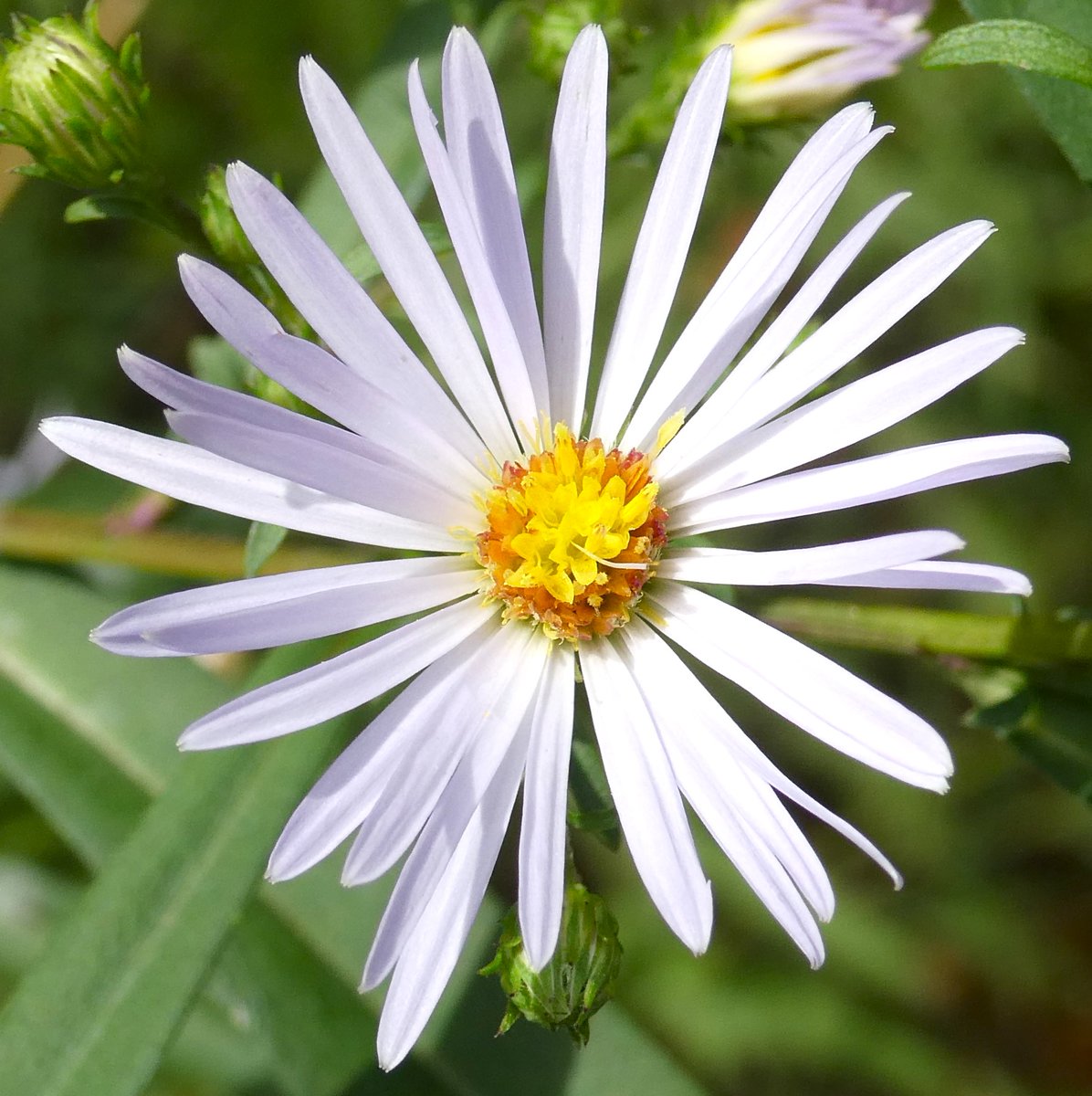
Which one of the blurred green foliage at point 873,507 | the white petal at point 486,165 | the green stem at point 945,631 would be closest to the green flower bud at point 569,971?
the green stem at point 945,631

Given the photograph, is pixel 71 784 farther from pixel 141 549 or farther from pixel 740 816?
pixel 740 816

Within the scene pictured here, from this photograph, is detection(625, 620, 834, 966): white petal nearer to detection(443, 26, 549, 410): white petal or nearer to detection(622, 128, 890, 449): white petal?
detection(622, 128, 890, 449): white petal

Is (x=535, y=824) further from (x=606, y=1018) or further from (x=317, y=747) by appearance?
(x=606, y=1018)

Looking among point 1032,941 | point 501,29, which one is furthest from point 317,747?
point 1032,941

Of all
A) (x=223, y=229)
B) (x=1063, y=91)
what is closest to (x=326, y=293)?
(x=223, y=229)

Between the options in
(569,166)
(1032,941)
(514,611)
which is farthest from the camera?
(1032,941)

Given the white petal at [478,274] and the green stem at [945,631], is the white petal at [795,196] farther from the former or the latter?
the green stem at [945,631]
